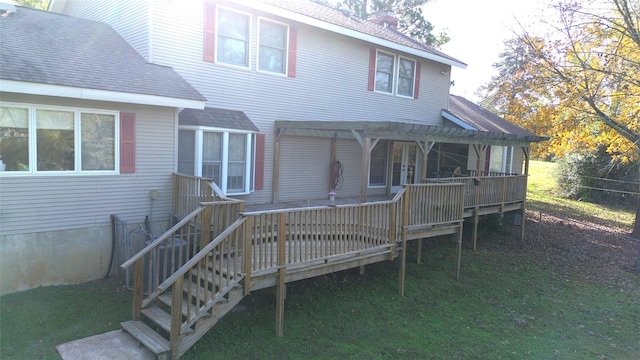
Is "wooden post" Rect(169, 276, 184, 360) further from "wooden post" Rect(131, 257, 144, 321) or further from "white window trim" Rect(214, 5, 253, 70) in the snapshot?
"white window trim" Rect(214, 5, 253, 70)

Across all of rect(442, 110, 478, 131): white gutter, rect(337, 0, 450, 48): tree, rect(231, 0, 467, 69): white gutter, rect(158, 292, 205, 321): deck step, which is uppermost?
rect(337, 0, 450, 48): tree

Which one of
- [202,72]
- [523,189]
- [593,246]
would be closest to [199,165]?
[202,72]

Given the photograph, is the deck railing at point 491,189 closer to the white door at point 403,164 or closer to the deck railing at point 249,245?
the deck railing at point 249,245

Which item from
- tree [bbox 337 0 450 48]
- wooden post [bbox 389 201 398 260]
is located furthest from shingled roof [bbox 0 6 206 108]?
tree [bbox 337 0 450 48]

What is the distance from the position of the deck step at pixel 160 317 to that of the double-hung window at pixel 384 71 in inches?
383

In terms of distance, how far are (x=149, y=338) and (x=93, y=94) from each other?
12.9ft

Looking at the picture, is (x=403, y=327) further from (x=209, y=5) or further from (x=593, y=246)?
(x=593, y=246)

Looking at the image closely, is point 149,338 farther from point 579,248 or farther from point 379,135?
point 579,248

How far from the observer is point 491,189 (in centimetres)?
1208

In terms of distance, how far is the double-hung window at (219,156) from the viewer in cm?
892

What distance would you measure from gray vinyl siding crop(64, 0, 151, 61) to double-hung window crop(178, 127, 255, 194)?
1.85 metres

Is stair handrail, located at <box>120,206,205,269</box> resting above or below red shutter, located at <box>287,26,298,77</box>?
below

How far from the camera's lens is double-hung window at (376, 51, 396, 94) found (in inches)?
528

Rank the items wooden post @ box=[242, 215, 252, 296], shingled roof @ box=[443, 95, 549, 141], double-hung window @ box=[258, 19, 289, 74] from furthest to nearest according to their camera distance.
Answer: shingled roof @ box=[443, 95, 549, 141]
double-hung window @ box=[258, 19, 289, 74]
wooden post @ box=[242, 215, 252, 296]
